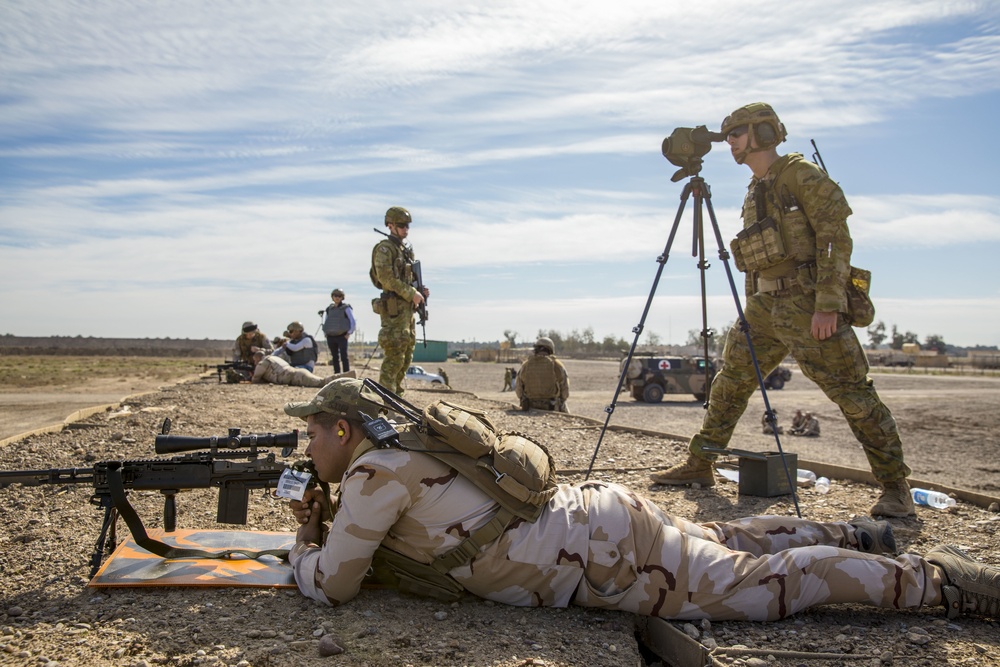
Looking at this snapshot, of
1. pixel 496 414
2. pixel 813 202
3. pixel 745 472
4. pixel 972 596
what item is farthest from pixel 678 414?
pixel 972 596

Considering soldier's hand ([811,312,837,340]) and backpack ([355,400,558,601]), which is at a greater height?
soldier's hand ([811,312,837,340])

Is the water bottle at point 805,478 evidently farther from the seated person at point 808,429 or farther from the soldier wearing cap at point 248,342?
the soldier wearing cap at point 248,342

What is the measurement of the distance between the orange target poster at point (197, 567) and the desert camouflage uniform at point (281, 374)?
12.0m

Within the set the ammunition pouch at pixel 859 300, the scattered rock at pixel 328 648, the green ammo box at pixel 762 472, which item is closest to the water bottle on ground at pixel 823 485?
the green ammo box at pixel 762 472

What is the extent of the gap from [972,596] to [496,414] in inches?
358

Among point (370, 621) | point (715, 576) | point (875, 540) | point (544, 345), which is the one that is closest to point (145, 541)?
point (370, 621)

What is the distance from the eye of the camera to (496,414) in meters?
12.1

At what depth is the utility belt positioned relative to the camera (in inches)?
359

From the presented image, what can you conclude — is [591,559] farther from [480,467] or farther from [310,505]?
[310,505]

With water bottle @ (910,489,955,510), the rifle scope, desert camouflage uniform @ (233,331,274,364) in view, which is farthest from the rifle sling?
desert camouflage uniform @ (233,331,274,364)

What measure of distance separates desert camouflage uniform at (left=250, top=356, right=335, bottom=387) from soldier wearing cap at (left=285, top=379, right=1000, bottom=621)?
43.4 feet

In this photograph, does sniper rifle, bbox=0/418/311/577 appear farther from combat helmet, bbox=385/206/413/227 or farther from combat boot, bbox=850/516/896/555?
combat helmet, bbox=385/206/413/227

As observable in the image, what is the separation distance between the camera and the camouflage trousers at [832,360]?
16.4ft

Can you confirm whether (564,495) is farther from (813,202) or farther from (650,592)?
(813,202)
